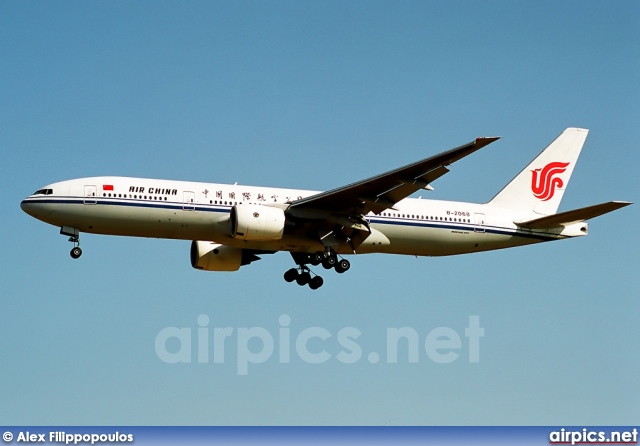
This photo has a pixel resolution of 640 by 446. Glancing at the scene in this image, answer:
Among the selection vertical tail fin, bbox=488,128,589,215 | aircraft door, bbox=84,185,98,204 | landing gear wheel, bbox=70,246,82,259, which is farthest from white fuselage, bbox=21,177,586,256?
vertical tail fin, bbox=488,128,589,215

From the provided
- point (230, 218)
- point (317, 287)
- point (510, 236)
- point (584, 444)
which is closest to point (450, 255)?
point (510, 236)

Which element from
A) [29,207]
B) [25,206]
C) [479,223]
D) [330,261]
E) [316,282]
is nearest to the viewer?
[29,207]

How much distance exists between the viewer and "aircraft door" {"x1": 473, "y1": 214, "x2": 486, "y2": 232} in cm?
4528

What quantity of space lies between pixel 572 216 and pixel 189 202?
16192 millimetres

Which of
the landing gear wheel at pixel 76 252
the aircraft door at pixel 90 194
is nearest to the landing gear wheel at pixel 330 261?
the aircraft door at pixel 90 194

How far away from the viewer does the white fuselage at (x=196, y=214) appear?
40750mm

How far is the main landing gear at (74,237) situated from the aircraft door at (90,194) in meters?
1.37

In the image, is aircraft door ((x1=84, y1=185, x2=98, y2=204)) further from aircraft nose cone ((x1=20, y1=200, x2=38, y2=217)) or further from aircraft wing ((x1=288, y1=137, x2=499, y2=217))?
aircraft wing ((x1=288, y1=137, x2=499, y2=217))

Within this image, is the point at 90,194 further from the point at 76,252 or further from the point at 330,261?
the point at 330,261

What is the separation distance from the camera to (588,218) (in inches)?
1743

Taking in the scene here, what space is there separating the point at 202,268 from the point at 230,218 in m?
6.38

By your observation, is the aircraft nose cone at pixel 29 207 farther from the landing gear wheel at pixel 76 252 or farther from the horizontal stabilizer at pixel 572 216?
the horizontal stabilizer at pixel 572 216

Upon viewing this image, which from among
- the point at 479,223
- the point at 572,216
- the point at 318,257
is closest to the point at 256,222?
the point at 318,257

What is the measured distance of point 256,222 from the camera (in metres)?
40.7
